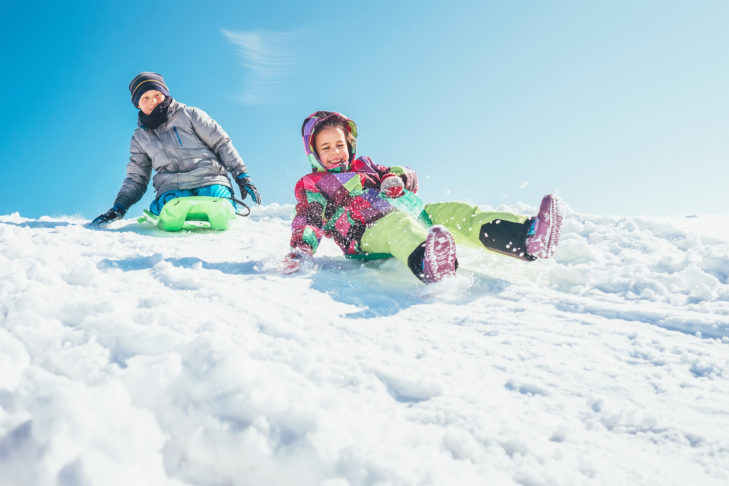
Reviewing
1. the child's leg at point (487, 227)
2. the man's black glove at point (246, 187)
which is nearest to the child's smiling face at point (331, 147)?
the child's leg at point (487, 227)

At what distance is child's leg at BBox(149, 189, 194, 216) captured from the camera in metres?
3.88

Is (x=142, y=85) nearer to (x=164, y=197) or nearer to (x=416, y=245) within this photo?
(x=164, y=197)

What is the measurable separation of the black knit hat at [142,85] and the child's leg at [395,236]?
2.86m

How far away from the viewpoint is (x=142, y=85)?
3.79 m

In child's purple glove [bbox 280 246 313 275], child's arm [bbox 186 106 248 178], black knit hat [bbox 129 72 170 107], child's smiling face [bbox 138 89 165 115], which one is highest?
black knit hat [bbox 129 72 170 107]

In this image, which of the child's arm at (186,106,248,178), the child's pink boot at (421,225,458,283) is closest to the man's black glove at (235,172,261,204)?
the child's arm at (186,106,248,178)

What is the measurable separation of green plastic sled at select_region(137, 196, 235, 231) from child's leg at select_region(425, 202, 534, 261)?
215cm

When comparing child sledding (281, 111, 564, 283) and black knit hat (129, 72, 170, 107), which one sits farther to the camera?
black knit hat (129, 72, 170, 107)

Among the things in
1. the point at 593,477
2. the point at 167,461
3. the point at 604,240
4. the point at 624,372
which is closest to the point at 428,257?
the point at 624,372

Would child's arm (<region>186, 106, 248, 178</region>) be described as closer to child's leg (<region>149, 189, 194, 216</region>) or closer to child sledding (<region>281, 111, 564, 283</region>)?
child's leg (<region>149, 189, 194, 216</region>)

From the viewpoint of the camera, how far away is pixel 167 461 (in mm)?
775

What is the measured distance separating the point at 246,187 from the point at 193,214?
0.63 m

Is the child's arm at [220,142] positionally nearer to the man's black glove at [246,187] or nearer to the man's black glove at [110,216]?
the man's black glove at [246,187]

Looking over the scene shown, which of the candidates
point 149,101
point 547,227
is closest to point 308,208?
point 547,227
